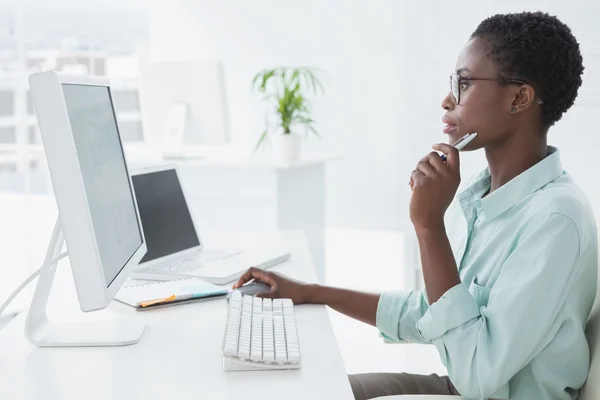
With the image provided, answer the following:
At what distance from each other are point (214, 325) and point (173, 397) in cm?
34

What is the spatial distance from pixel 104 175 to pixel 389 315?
663 millimetres

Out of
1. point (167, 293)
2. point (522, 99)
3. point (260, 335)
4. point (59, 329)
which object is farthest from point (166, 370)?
point (522, 99)

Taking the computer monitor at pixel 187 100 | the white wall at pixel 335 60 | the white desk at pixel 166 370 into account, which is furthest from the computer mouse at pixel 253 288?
the white wall at pixel 335 60

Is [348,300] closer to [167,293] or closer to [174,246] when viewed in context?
[167,293]

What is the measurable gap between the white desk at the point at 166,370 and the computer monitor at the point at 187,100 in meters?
2.47

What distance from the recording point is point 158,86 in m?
3.89

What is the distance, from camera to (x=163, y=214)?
190 centimetres

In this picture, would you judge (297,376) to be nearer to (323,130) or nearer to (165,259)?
(165,259)

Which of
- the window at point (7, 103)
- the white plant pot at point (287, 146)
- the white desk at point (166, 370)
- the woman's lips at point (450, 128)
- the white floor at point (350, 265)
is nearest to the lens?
the white desk at point (166, 370)

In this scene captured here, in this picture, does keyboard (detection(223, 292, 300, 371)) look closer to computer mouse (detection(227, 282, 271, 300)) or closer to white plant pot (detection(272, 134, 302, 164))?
computer mouse (detection(227, 282, 271, 300))

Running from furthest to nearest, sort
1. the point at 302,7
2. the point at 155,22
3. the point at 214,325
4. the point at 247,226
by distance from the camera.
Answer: the point at 155,22
the point at 302,7
the point at 247,226
the point at 214,325

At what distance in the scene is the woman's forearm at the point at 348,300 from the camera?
5.10ft

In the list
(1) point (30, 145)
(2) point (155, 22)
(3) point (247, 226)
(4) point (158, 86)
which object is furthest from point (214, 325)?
(2) point (155, 22)

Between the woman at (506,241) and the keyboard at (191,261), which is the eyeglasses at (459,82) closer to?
the woman at (506,241)
